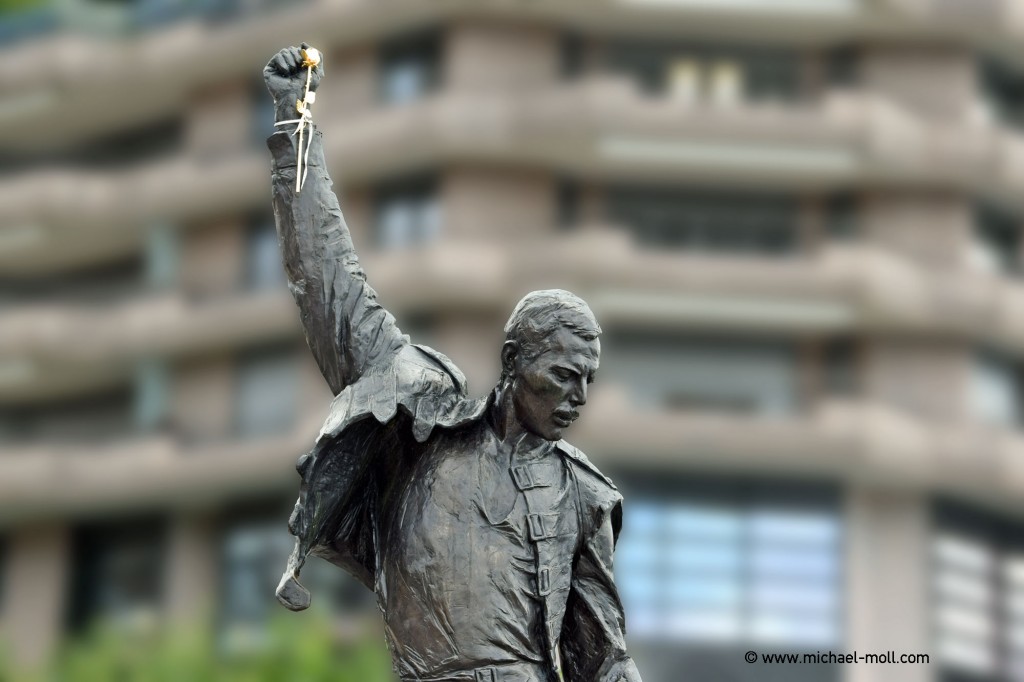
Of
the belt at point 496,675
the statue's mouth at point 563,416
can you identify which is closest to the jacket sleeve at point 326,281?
the statue's mouth at point 563,416

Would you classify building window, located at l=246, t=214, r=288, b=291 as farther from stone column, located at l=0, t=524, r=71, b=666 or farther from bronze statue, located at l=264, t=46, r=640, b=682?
bronze statue, located at l=264, t=46, r=640, b=682

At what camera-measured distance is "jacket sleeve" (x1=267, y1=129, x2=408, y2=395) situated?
24.5 ft

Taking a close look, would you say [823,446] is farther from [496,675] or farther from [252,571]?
[496,675]

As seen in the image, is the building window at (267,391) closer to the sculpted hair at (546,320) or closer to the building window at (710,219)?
the building window at (710,219)

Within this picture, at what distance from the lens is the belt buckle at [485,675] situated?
7.10 metres

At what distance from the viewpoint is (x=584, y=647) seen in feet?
24.5

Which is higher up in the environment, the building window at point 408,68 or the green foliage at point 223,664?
the building window at point 408,68

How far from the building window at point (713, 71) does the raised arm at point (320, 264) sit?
37.1 meters

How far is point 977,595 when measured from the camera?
1639 inches

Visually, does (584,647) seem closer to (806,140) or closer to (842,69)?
(806,140)

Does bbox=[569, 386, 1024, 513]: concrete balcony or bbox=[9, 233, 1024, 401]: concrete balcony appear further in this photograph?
bbox=[9, 233, 1024, 401]: concrete balcony

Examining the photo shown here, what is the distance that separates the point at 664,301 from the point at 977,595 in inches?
343

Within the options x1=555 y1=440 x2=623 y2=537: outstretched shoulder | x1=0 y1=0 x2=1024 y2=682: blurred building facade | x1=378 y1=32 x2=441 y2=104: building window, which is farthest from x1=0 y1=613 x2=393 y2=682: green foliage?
x1=555 y1=440 x2=623 y2=537: outstretched shoulder

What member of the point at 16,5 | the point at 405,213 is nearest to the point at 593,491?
the point at 405,213
